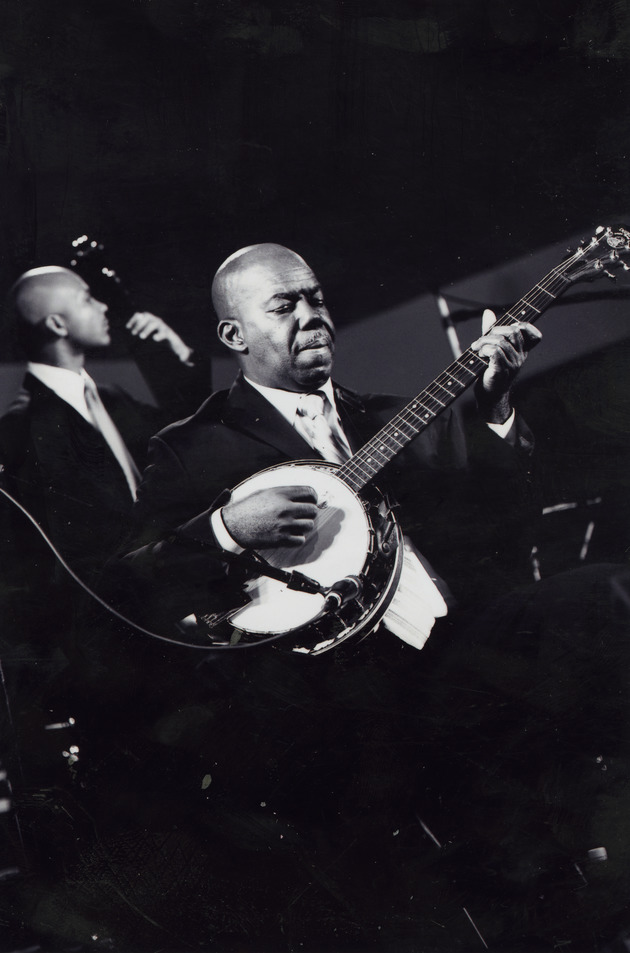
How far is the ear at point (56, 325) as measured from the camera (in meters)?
1.85

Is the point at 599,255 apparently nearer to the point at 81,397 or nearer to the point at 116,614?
the point at 81,397

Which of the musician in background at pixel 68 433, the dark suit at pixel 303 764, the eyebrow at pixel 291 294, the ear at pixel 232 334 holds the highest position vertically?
the eyebrow at pixel 291 294

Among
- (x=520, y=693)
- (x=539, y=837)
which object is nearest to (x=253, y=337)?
(x=520, y=693)

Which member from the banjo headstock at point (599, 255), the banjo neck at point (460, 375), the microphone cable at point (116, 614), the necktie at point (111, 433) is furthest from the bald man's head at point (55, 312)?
the banjo headstock at point (599, 255)

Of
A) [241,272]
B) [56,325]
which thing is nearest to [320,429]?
[241,272]

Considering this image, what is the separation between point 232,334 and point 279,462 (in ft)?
1.24

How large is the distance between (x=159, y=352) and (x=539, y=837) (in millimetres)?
1682

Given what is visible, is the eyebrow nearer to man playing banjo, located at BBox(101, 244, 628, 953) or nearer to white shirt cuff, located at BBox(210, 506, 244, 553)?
man playing banjo, located at BBox(101, 244, 628, 953)

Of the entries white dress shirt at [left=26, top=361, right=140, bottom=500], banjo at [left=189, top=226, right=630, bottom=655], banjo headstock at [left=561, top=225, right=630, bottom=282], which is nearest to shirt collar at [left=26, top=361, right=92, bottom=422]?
white dress shirt at [left=26, top=361, right=140, bottom=500]

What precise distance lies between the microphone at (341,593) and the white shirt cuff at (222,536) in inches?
10.4

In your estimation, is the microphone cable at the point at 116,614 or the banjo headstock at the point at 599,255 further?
the banjo headstock at the point at 599,255

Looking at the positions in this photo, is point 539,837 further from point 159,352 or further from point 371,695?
point 159,352

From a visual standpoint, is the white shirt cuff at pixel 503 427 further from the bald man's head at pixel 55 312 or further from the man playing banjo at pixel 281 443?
the bald man's head at pixel 55 312

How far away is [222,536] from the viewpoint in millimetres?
1784
